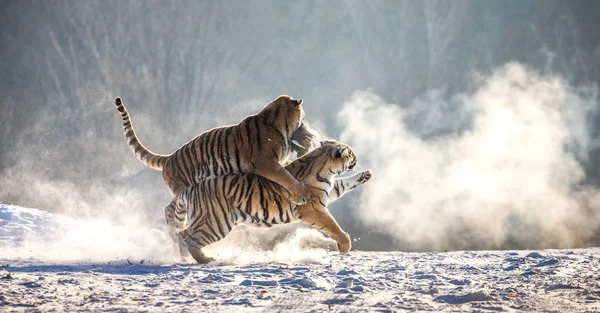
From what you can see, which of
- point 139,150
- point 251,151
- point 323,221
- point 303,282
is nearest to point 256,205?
point 251,151

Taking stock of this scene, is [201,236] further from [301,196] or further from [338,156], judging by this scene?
[338,156]

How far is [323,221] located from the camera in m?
8.16

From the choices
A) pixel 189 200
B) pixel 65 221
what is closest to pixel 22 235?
pixel 65 221

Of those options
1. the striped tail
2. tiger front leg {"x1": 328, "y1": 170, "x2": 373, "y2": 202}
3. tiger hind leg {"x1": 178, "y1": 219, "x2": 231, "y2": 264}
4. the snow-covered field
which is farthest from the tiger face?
the striped tail

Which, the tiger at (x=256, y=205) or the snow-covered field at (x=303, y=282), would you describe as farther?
the tiger at (x=256, y=205)

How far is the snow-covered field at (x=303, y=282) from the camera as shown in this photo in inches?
204

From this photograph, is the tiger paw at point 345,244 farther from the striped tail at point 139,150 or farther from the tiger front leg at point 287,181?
the striped tail at point 139,150

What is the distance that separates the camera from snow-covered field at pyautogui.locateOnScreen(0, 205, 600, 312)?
17.0ft

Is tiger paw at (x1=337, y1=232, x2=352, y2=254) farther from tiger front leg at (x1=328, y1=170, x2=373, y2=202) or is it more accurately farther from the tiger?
tiger front leg at (x1=328, y1=170, x2=373, y2=202)

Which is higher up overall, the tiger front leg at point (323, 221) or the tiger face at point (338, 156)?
the tiger face at point (338, 156)

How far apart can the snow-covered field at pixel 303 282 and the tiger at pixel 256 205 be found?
0.38 meters

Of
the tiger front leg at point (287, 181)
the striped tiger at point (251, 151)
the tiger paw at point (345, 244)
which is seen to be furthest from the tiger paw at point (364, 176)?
the tiger front leg at point (287, 181)

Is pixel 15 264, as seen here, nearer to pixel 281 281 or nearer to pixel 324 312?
pixel 281 281

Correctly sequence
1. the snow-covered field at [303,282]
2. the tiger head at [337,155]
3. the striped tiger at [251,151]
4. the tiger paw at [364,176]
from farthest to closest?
the tiger paw at [364,176]
the tiger head at [337,155]
the striped tiger at [251,151]
the snow-covered field at [303,282]
